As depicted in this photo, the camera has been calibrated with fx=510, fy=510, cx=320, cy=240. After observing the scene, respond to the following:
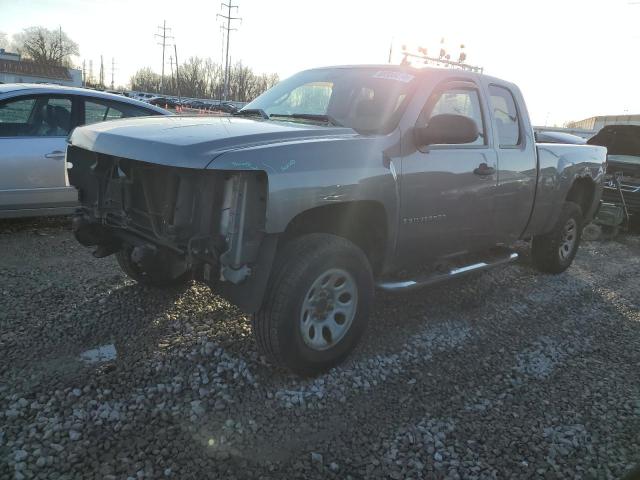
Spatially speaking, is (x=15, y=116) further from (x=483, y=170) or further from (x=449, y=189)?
(x=483, y=170)

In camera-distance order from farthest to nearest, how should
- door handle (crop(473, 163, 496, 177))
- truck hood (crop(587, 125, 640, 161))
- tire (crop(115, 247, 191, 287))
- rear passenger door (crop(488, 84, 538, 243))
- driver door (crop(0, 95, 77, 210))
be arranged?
truck hood (crop(587, 125, 640, 161)), driver door (crop(0, 95, 77, 210)), rear passenger door (crop(488, 84, 538, 243)), tire (crop(115, 247, 191, 287)), door handle (crop(473, 163, 496, 177))

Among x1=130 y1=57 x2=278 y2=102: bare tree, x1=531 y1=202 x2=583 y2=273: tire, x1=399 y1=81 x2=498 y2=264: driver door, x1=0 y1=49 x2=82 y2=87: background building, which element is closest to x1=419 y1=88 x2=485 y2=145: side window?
x1=399 y1=81 x2=498 y2=264: driver door

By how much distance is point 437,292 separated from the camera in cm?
522

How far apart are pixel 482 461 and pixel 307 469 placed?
3.08 ft

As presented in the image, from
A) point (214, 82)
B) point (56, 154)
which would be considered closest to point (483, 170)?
point (56, 154)

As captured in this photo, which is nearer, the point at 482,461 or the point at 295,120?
the point at 482,461

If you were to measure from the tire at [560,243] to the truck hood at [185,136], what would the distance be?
3.50 meters

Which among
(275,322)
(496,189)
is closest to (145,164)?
(275,322)

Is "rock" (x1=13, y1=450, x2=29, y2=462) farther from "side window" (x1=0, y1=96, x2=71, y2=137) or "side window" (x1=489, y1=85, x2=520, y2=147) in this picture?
"side window" (x1=0, y1=96, x2=71, y2=137)

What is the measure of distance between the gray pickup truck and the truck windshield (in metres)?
0.02

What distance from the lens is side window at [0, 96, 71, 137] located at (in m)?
5.58

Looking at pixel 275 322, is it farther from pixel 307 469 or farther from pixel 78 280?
pixel 78 280

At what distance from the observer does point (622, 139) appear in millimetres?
10609

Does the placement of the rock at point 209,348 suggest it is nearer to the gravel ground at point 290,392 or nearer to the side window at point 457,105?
the gravel ground at point 290,392
